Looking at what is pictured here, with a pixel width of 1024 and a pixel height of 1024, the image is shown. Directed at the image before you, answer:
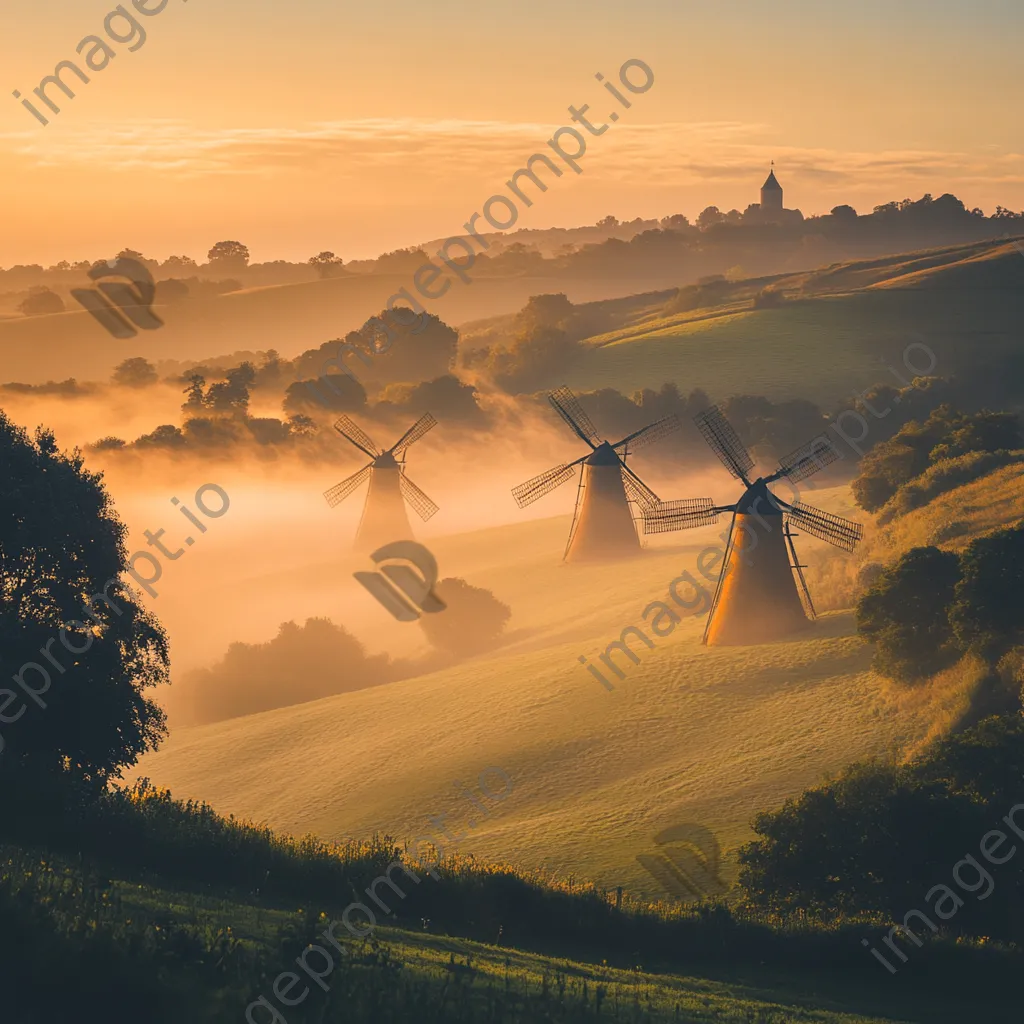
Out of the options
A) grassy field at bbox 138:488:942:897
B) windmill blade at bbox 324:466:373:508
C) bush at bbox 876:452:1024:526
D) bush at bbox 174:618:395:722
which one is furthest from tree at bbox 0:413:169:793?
windmill blade at bbox 324:466:373:508

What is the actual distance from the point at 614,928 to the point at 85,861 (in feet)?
35.8

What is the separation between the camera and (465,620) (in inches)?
2975

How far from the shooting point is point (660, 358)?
15475 cm

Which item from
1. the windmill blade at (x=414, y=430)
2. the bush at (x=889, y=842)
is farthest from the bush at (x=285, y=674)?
the bush at (x=889, y=842)

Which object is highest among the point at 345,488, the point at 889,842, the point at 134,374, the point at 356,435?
the point at 134,374

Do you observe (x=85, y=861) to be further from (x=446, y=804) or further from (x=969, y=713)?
(x=969, y=713)

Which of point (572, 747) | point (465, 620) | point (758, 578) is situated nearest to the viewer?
point (572, 747)

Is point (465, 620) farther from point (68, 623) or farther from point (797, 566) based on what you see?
point (68, 623)

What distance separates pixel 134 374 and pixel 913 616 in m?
162

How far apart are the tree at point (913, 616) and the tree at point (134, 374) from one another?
15838cm

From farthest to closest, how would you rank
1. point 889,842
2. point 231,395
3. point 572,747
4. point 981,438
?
point 231,395
point 981,438
point 572,747
point 889,842

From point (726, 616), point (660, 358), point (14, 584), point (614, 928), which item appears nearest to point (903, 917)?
point (614, 928)

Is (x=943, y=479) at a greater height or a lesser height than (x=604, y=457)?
greater

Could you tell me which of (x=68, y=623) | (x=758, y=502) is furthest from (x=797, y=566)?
(x=68, y=623)
